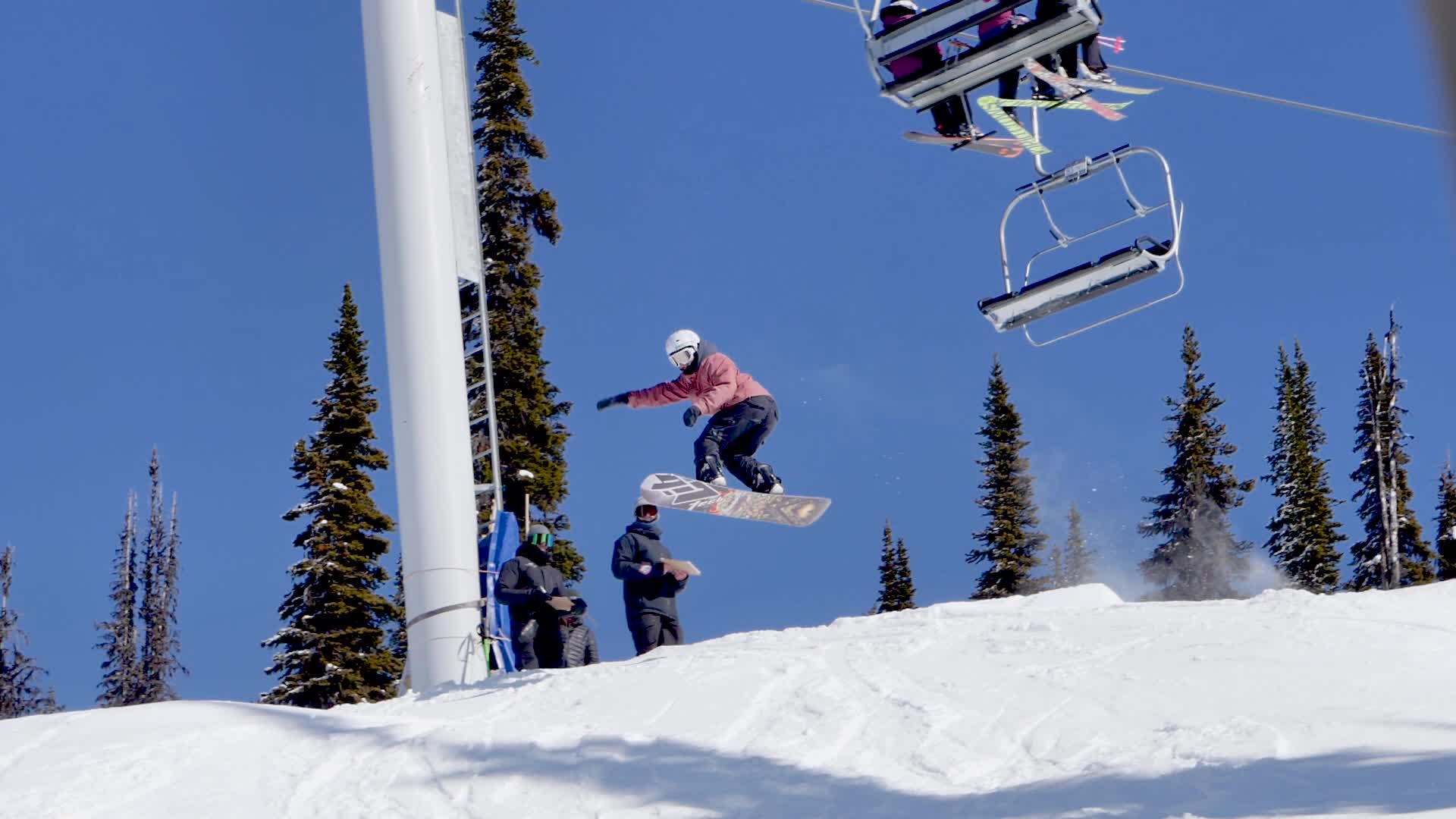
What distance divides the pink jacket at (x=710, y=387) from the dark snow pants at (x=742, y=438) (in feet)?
0.29

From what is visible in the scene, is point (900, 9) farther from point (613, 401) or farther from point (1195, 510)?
point (1195, 510)

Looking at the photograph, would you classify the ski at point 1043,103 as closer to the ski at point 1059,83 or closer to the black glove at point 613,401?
the ski at point 1059,83

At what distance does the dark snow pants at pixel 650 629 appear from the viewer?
38.0ft

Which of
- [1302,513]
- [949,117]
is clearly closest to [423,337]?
[949,117]

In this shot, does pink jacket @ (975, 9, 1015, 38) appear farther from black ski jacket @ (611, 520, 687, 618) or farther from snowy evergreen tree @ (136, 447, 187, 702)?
snowy evergreen tree @ (136, 447, 187, 702)

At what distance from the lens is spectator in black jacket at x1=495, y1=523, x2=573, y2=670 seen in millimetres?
11383

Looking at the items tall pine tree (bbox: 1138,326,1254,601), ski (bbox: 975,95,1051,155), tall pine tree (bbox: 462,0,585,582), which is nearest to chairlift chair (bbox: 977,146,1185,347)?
ski (bbox: 975,95,1051,155)

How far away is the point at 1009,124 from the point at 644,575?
436 centimetres

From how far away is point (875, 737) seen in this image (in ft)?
25.3

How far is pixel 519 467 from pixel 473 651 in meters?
15.8

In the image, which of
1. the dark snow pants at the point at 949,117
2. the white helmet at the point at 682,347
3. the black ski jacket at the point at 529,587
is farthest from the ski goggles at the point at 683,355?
the dark snow pants at the point at 949,117

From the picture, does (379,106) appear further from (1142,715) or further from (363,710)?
(1142,715)

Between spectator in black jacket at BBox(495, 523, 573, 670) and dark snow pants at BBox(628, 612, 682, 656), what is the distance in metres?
0.52

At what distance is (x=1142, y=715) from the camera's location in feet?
25.4
